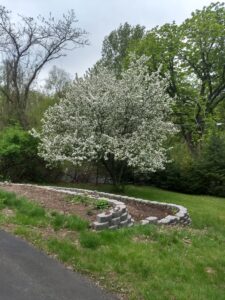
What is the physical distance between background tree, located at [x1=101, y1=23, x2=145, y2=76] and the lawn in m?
26.6

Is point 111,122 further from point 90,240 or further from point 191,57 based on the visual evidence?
point 191,57

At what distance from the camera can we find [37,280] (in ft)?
15.3

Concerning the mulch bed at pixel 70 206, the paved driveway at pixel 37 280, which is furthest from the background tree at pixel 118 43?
the paved driveway at pixel 37 280

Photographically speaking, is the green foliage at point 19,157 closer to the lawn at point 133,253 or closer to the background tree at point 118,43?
the lawn at point 133,253

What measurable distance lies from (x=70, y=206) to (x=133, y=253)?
238cm

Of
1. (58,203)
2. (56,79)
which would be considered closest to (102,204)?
(58,203)

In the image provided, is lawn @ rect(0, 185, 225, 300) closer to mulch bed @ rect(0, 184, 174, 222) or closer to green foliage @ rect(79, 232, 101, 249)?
green foliage @ rect(79, 232, 101, 249)

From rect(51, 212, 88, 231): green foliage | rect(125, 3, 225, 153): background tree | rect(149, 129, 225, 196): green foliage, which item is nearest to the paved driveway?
rect(51, 212, 88, 231): green foliage

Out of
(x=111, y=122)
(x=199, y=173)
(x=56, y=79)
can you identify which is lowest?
(x=199, y=173)

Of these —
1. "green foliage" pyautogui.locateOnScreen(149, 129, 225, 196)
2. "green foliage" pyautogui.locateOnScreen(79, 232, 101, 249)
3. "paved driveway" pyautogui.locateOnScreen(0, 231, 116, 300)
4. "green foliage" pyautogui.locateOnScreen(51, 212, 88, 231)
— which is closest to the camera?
"paved driveway" pyautogui.locateOnScreen(0, 231, 116, 300)

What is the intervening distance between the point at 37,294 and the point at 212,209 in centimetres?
991

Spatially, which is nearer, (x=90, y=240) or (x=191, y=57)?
(x=90, y=240)

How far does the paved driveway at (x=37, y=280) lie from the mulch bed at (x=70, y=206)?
174 centimetres

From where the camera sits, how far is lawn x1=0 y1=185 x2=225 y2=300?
4840 millimetres
